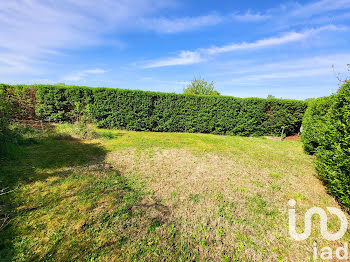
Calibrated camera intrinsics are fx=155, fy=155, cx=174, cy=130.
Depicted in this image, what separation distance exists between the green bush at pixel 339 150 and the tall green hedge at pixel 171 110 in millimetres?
7491

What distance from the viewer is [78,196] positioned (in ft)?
10.5

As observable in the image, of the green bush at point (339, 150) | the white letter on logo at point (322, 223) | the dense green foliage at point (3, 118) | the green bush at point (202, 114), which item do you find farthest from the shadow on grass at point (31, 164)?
the green bush at point (339, 150)

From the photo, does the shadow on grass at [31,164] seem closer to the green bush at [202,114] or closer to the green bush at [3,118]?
the green bush at [3,118]

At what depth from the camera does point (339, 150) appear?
10.8 feet

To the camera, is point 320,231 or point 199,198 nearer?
point 320,231

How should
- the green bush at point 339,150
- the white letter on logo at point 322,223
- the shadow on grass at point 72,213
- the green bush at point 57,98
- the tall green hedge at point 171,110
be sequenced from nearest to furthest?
1. the shadow on grass at point 72,213
2. the white letter on logo at point 322,223
3. the green bush at point 339,150
4. the green bush at point 57,98
5. the tall green hedge at point 171,110

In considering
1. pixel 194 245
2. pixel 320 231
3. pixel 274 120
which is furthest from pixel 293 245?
pixel 274 120

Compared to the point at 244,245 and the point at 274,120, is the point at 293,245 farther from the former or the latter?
the point at 274,120

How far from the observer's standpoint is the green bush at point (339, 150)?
314 cm

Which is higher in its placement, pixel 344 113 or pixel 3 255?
pixel 344 113

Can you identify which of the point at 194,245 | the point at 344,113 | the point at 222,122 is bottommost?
the point at 194,245

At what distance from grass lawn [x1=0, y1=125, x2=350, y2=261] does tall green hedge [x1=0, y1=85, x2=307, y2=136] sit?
5324 mm

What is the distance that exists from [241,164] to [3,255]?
5.75 m

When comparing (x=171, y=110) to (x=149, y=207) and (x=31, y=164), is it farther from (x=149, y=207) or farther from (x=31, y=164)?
(x=149, y=207)
